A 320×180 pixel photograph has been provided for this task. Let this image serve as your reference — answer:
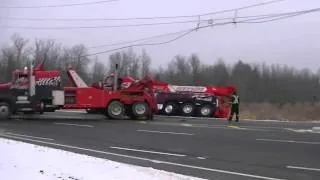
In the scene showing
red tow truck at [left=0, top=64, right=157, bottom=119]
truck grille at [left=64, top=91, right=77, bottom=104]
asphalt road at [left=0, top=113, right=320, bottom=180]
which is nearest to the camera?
asphalt road at [left=0, top=113, right=320, bottom=180]

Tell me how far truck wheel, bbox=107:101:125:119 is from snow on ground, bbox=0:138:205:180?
730 inches

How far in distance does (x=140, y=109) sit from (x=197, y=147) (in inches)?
582

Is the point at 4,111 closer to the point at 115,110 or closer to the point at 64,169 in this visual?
the point at 115,110

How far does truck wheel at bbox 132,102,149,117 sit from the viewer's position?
103ft

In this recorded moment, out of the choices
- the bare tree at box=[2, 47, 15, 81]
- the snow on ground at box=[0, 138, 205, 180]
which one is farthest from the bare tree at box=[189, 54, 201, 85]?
the snow on ground at box=[0, 138, 205, 180]

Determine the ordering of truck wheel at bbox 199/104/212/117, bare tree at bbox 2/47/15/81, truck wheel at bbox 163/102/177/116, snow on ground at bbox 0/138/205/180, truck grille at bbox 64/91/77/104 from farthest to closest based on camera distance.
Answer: bare tree at bbox 2/47/15/81 → truck wheel at bbox 163/102/177/116 → truck wheel at bbox 199/104/212/117 → truck grille at bbox 64/91/77/104 → snow on ground at bbox 0/138/205/180

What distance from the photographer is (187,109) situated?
4022 centimetres

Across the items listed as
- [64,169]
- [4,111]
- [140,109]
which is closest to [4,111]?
[4,111]

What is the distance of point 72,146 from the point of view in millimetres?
17078

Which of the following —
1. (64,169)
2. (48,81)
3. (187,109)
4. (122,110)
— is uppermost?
(48,81)

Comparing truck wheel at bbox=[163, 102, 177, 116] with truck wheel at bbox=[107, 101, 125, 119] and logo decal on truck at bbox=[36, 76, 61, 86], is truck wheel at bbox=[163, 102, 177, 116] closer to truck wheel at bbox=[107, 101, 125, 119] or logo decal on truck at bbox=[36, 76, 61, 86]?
truck wheel at bbox=[107, 101, 125, 119]

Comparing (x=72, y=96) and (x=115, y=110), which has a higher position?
(x=72, y=96)

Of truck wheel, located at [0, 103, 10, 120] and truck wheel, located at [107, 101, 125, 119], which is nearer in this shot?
truck wheel, located at [0, 103, 10, 120]

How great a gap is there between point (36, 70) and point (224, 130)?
11878mm
